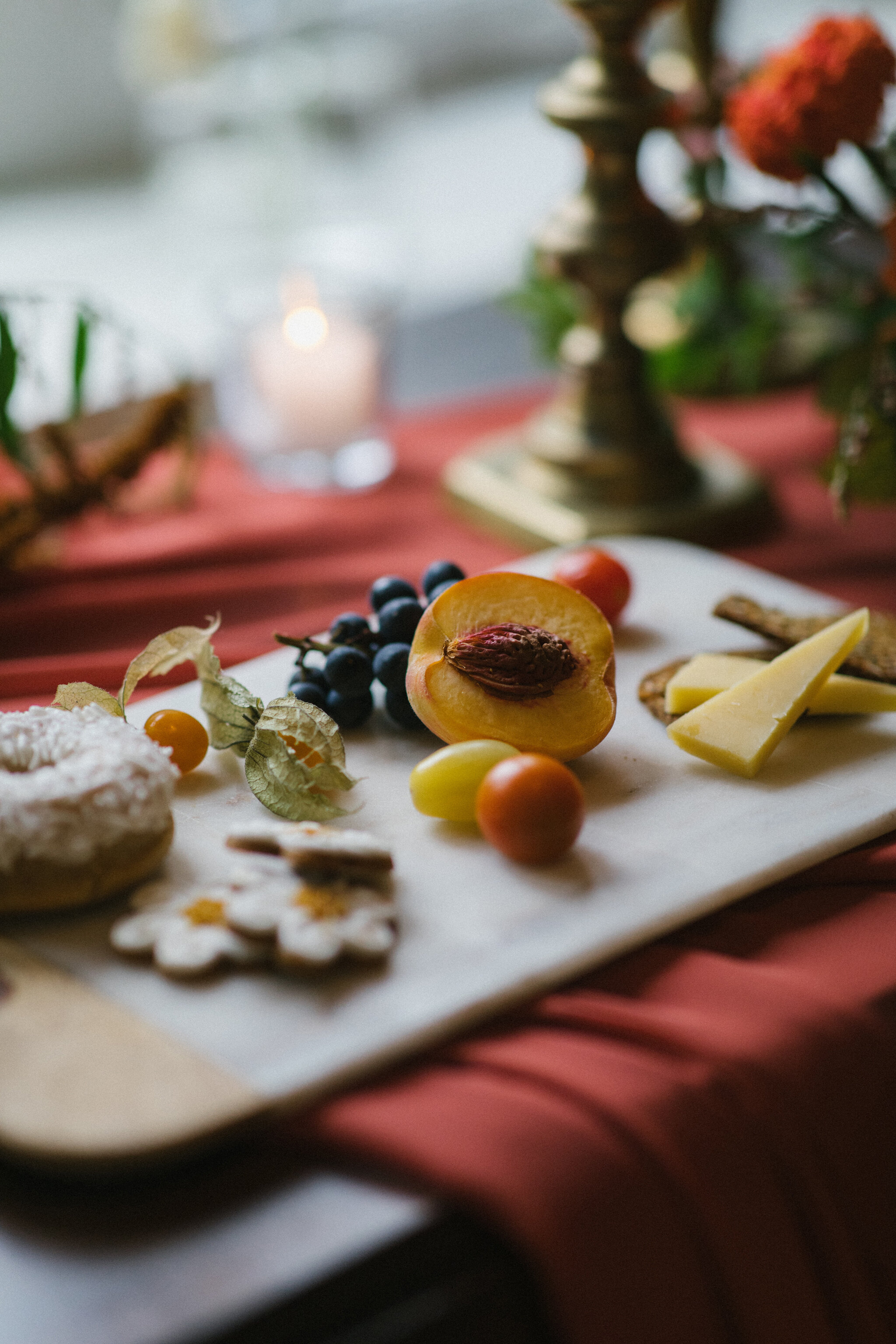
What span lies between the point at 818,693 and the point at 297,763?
0.32 meters

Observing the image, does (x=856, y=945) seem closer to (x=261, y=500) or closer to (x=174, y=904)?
(x=174, y=904)

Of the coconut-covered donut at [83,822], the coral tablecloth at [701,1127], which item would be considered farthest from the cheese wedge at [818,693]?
the coconut-covered donut at [83,822]

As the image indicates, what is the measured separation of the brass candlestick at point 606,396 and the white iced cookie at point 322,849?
1.73 feet

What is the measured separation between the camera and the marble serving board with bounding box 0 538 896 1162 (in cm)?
55

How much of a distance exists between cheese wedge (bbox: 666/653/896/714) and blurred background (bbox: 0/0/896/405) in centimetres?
72

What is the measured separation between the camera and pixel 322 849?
640 mm

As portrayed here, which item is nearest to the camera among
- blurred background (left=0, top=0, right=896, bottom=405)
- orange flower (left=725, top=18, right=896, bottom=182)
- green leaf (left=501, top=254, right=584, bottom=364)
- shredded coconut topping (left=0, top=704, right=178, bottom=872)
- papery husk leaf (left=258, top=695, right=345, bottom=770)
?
shredded coconut topping (left=0, top=704, right=178, bottom=872)

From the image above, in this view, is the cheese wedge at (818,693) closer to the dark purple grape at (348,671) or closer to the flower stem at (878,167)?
the dark purple grape at (348,671)

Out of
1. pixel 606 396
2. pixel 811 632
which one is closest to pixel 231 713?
pixel 811 632

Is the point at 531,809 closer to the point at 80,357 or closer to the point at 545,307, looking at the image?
the point at 80,357

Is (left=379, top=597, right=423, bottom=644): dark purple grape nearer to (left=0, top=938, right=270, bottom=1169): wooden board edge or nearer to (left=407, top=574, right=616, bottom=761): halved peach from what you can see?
(left=407, top=574, right=616, bottom=761): halved peach

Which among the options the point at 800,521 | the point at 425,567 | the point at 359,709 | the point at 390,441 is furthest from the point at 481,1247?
the point at 390,441

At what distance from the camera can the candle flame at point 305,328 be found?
1.29m

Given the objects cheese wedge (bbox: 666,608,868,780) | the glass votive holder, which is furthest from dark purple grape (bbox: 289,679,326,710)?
the glass votive holder
